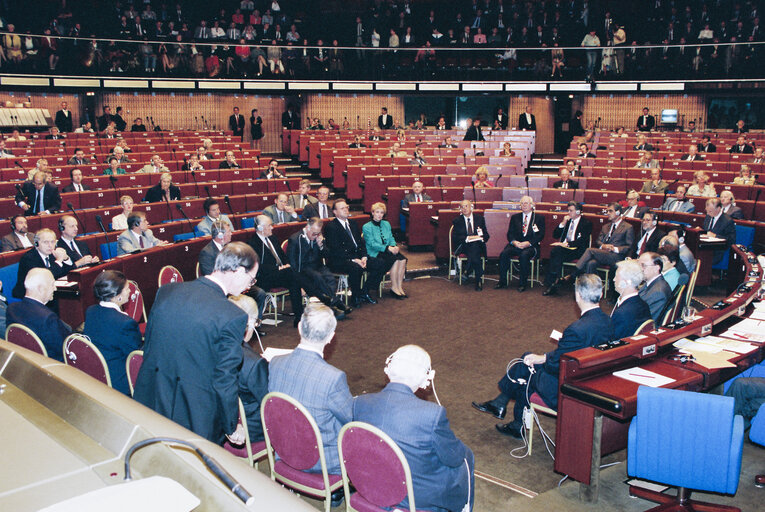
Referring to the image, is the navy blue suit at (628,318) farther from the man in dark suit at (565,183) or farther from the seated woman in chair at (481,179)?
the seated woman in chair at (481,179)

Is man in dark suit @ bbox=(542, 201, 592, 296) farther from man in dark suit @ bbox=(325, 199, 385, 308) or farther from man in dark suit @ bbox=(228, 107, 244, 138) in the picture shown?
man in dark suit @ bbox=(228, 107, 244, 138)

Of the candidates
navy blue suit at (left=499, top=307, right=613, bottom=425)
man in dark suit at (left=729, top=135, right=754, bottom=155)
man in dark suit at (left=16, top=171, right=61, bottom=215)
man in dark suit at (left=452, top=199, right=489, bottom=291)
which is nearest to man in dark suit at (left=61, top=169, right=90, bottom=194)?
man in dark suit at (left=16, top=171, right=61, bottom=215)

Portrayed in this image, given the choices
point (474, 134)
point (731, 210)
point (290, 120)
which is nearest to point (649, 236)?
point (731, 210)

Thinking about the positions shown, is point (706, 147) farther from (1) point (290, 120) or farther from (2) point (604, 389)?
(2) point (604, 389)

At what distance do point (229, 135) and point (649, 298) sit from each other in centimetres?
1310

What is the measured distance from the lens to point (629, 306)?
4.35 m

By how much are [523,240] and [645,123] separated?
10766 mm

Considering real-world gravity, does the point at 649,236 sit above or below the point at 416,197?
below

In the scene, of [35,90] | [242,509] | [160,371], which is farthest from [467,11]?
[242,509]

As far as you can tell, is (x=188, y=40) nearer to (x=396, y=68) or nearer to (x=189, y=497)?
(x=396, y=68)

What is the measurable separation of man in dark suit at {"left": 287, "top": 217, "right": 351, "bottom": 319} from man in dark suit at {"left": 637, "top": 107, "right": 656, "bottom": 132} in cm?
1306

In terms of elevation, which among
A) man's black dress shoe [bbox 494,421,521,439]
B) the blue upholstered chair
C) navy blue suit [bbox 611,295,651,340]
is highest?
navy blue suit [bbox 611,295,651,340]

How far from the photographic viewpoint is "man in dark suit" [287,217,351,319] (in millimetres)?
6801

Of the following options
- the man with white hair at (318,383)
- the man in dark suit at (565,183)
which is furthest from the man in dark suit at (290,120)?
the man with white hair at (318,383)
